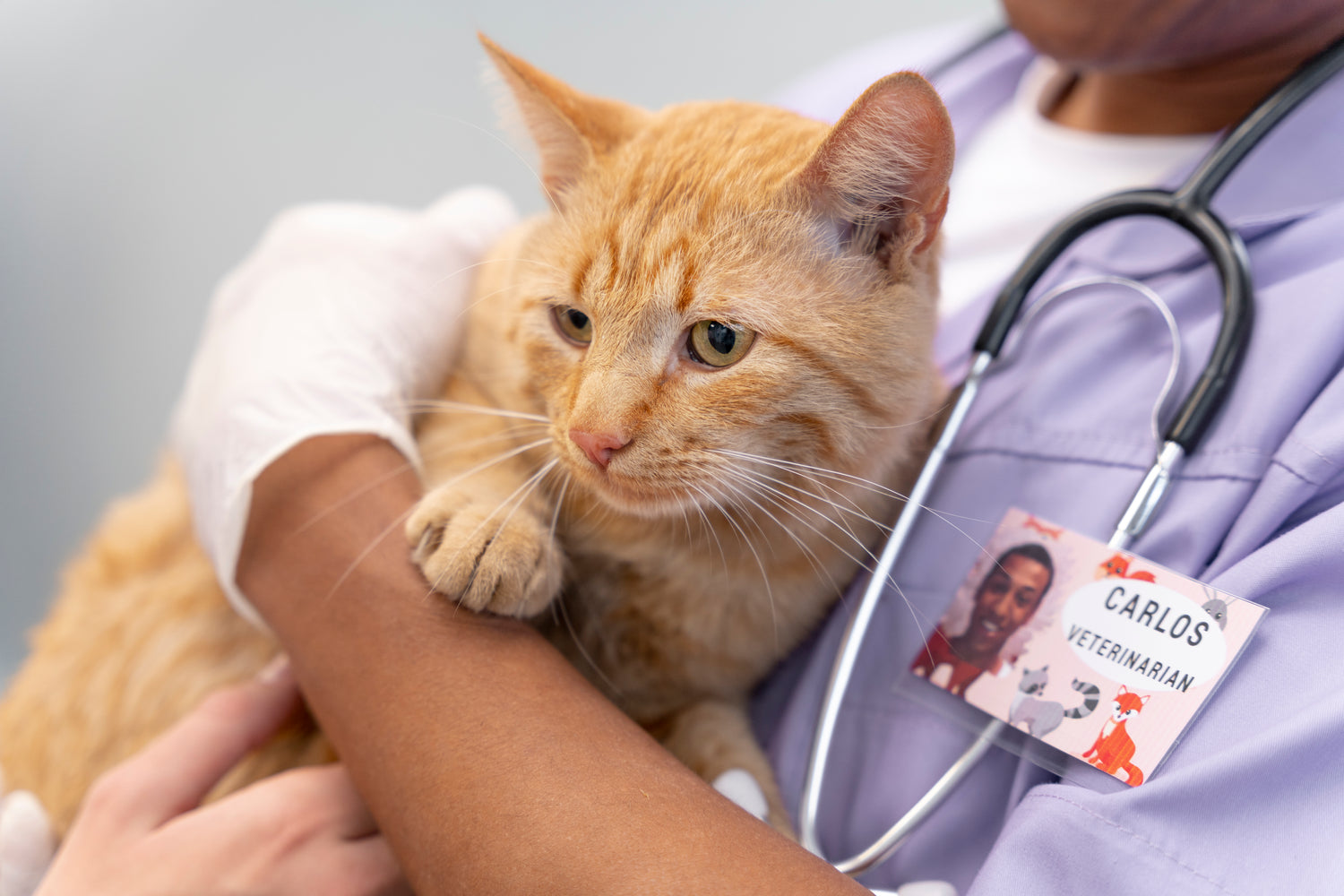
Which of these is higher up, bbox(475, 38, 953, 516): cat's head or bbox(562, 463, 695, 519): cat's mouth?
bbox(475, 38, 953, 516): cat's head

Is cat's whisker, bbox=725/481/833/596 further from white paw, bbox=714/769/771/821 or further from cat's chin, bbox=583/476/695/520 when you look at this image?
white paw, bbox=714/769/771/821

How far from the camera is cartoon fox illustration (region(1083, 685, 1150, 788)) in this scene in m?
0.73

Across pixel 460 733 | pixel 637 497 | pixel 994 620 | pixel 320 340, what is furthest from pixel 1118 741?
pixel 320 340

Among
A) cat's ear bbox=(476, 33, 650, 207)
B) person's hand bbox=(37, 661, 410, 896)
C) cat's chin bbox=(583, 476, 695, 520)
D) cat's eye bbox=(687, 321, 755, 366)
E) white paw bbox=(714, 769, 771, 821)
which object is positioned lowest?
person's hand bbox=(37, 661, 410, 896)

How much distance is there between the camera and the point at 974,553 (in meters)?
0.98

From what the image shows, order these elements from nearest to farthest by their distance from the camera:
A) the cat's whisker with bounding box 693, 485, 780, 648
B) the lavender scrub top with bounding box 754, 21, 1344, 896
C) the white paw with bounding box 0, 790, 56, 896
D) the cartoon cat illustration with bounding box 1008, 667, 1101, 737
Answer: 1. the lavender scrub top with bounding box 754, 21, 1344, 896
2. the cartoon cat illustration with bounding box 1008, 667, 1101, 737
3. the cat's whisker with bounding box 693, 485, 780, 648
4. the white paw with bounding box 0, 790, 56, 896

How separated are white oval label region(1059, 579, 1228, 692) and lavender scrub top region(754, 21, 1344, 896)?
0.10 ft

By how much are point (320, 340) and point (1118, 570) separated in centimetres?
100

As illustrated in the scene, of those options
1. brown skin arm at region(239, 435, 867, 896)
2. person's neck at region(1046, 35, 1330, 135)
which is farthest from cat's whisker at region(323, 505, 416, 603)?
person's neck at region(1046, 35, 1330, 135)

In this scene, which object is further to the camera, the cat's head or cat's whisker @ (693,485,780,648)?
cat's whisker @ (693,485,780,648)

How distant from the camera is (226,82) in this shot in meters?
1.77

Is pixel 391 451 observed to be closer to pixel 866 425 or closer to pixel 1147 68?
pixel 866 425

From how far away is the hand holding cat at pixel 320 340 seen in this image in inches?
37.9

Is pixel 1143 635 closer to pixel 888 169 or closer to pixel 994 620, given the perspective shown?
pixel 994 620
